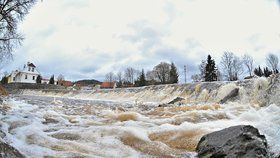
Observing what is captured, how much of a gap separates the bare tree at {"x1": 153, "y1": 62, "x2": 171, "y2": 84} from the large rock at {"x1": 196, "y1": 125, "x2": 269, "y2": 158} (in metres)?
78.7

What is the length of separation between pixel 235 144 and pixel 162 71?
81.3 meters

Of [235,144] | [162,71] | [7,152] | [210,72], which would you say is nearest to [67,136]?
[7,152]

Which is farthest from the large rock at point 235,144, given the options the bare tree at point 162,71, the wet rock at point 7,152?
the bare tree at point 162,71

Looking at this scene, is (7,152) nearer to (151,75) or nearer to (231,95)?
(231,95)

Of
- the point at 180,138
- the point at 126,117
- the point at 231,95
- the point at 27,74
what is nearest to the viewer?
the point at 180,138

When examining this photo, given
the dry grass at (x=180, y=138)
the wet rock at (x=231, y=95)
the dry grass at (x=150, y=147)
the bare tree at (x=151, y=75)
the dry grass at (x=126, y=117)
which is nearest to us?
the dry grass at (x=150, y=147)

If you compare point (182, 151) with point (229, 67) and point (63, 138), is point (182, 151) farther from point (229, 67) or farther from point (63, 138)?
point (229, 67)

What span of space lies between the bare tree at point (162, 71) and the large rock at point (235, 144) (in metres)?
78.7

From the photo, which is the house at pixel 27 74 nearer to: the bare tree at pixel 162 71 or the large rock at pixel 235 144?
the bare tree at pixel 162 71

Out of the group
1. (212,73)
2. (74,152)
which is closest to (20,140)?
(74,152)

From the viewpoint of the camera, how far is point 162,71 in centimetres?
8481

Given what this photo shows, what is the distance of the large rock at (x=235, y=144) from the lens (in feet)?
11.6

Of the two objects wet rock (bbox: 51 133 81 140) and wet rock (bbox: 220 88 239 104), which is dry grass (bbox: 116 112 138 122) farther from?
wet rock (bbox: 220 88 239 104)

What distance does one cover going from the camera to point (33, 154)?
157 inches
